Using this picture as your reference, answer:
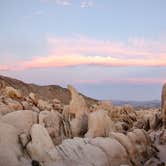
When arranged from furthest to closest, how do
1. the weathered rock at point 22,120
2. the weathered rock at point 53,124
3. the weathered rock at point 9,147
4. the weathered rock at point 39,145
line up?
the weathered rock at point 53,124 → the weathered rock at point 22,120 → the weathered rock at point 39,145 → the weathered rock at point 9,147

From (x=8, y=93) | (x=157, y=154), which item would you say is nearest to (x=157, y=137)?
(x=157, y=154)

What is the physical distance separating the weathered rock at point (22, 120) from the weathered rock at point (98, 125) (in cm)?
495

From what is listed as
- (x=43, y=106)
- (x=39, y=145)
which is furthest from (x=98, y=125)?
(x=43, y=106)

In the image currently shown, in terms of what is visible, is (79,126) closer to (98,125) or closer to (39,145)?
(98,125)

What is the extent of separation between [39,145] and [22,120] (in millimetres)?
4820

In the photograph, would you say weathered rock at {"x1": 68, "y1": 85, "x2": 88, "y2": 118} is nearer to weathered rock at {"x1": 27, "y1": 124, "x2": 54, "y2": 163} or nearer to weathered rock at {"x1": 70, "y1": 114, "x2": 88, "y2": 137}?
weathered rock at {"x1": 70, "y1": 114, "x2": 88, "y2": 137}

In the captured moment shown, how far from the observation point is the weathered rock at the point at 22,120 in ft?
103

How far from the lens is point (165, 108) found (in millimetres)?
47594

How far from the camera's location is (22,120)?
32.2 meters

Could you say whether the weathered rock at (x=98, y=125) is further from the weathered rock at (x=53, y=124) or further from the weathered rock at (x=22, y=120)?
the weathered rock at (x=22, y=120)

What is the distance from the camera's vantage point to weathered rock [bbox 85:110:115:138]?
33594mm

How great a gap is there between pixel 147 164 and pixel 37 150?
402 inches

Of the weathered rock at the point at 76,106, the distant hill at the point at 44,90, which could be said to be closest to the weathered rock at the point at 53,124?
the weathered rock at the point at 76,106

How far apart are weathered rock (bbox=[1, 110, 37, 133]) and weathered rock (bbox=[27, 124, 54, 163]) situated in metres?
2.40
